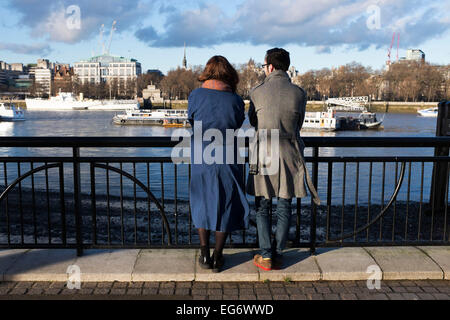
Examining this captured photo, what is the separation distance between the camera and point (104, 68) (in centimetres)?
18525

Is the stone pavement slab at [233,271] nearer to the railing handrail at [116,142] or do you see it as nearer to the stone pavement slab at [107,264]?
the stone pavement slab at [107,264]

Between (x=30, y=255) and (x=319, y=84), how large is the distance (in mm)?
128726

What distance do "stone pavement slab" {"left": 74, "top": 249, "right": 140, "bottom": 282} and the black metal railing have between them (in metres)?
0.09

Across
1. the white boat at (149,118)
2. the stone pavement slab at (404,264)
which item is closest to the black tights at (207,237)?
the stone pavement slab at (404,264)

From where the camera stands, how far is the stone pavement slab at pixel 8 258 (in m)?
3.72

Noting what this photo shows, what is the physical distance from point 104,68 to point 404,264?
632 ft

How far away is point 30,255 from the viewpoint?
4.07m

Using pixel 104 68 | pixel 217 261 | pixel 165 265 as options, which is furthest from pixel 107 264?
pixel 104 68

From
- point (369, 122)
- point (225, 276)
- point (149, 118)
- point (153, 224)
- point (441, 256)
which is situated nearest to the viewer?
point (225, 276)

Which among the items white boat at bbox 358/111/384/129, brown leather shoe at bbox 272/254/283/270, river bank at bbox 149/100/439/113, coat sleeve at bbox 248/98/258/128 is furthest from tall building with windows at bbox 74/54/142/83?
brown leather shoe at bbox 272/254/283/270

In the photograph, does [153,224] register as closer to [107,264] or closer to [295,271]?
[107,264]

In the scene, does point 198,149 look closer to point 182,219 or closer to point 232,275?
point 232,275

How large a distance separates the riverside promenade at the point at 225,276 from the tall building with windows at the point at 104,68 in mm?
185236

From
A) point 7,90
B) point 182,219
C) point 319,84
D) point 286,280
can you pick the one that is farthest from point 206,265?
point 7,90
